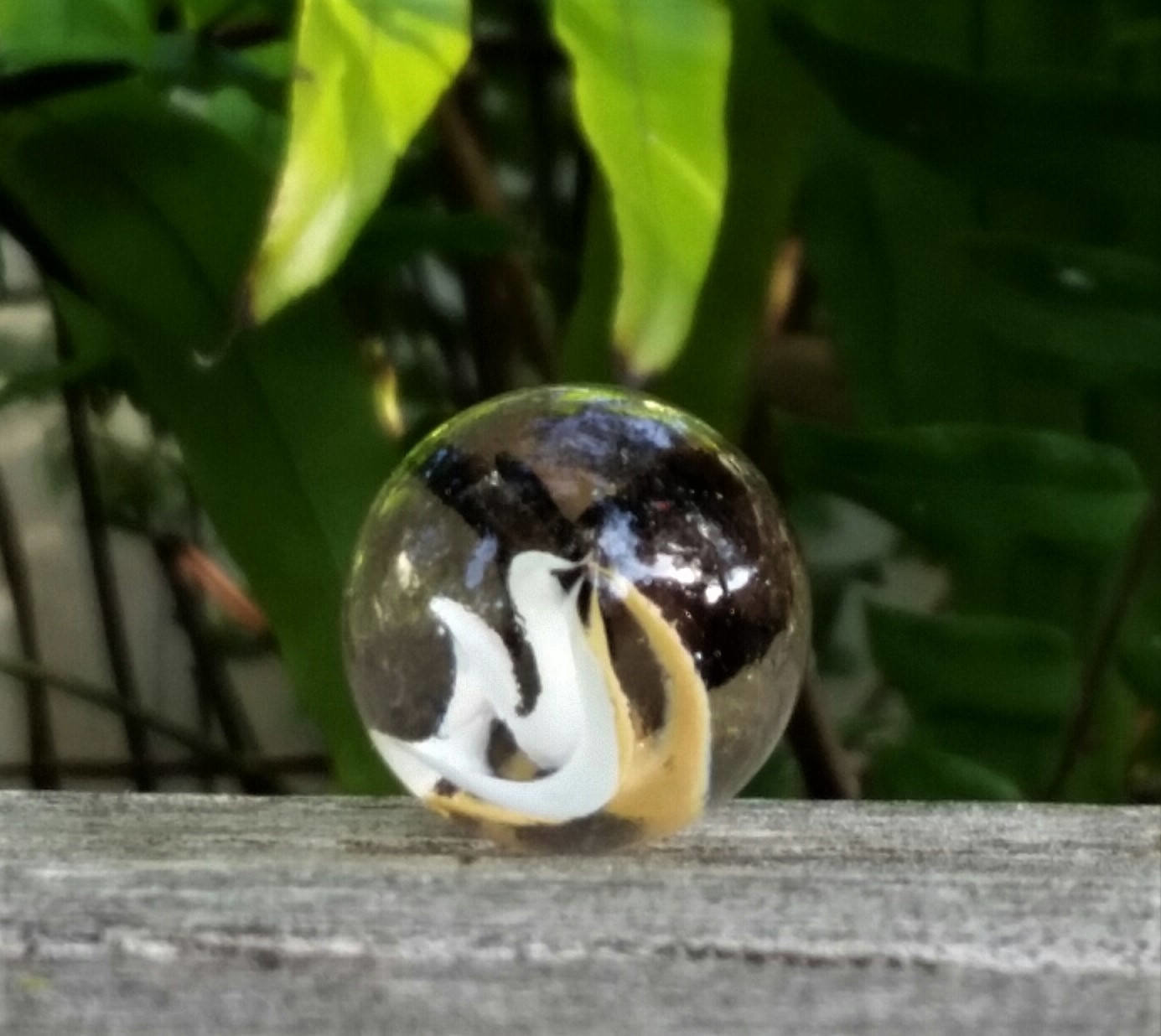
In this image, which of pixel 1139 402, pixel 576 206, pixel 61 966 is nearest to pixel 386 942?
pixel 61 966

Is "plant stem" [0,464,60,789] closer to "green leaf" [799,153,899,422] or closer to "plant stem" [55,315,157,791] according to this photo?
"plant stem" [55,315,157,791]

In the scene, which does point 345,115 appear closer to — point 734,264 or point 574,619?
point 574,619

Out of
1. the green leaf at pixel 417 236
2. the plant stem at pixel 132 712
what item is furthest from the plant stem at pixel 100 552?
the green leaf at pixel 417 236

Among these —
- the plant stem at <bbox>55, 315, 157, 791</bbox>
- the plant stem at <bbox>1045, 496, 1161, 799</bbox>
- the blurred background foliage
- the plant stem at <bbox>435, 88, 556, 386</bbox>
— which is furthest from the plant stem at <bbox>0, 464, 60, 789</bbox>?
the plant stem at <bbox>1045, 496, 1161, 799</bbox>

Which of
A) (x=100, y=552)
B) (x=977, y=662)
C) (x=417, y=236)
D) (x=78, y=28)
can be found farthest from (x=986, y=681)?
(x=100, y=552)

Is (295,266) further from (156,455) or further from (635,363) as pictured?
(156,455)

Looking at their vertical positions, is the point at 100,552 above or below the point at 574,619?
below

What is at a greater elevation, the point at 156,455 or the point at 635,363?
the point at 635,363
